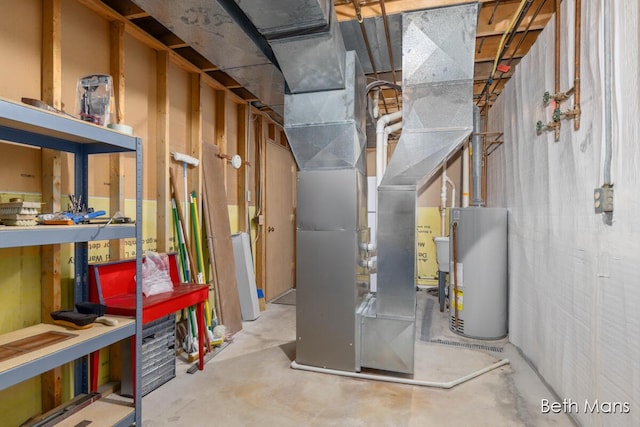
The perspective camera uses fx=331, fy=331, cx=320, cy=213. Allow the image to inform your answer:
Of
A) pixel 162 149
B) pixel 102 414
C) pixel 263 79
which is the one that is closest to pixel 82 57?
pixel 162 149

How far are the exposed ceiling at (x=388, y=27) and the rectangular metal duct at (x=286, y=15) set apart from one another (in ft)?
1.33

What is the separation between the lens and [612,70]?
1.57 metres

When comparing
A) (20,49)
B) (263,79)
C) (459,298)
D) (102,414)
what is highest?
(263,79)

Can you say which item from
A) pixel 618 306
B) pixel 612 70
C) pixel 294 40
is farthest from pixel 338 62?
pixel 618 306

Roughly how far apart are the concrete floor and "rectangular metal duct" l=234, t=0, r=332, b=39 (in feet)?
7.94

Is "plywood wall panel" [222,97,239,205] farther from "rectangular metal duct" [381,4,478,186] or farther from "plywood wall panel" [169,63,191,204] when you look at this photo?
"rectangular metal duct" [381,4,478,186]

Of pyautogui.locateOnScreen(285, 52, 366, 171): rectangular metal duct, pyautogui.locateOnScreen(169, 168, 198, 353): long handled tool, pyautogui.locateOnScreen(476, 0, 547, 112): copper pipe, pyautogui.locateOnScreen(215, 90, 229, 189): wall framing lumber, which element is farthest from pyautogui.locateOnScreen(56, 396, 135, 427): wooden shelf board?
pyautogui.locateOnScreen(476, 0, 547, 112): copper pipe

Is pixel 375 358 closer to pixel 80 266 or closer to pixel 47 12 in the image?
pixel 80 266

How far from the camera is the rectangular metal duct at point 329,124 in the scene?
2.56 metres

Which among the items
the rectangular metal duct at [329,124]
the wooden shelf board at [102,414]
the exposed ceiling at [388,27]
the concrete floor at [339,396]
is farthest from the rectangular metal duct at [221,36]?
the concrete floor at [339,396]

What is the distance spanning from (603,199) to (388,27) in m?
1.83

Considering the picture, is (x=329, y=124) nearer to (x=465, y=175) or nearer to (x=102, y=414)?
(x=102, y=414)

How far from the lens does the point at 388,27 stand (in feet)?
8.23

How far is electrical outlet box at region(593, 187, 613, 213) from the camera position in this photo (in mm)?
1627
